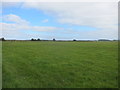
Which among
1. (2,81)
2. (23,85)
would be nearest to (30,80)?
(23,85)

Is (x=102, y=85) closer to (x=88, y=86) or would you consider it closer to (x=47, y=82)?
(x=88, y=86)

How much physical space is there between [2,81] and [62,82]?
239 centimetres

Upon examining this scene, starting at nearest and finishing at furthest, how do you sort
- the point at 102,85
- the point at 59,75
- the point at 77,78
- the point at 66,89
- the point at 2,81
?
the point at 66,89, the point at 102,85, the point at 2,81, the point at 77,78, the point at 59,75

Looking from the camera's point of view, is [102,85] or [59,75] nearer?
[102,85]

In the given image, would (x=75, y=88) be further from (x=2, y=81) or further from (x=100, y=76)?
(x=2, y=81)

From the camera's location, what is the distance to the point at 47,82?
6.29 m

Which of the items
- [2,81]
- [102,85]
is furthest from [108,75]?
[2,81]

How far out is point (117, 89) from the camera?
575 cm

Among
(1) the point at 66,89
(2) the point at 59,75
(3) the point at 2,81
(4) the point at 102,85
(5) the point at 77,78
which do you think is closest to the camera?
(1) the point at 66,89

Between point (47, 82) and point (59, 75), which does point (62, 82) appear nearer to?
point (47, 82)

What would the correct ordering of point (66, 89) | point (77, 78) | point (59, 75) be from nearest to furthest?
point (66, 89) → point (77, 78) → point (59, 75)

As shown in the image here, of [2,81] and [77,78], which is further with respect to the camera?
[77,78]

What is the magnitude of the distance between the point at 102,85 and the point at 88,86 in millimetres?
574

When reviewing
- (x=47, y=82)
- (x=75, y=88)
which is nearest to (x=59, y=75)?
(x=47, y=82)
